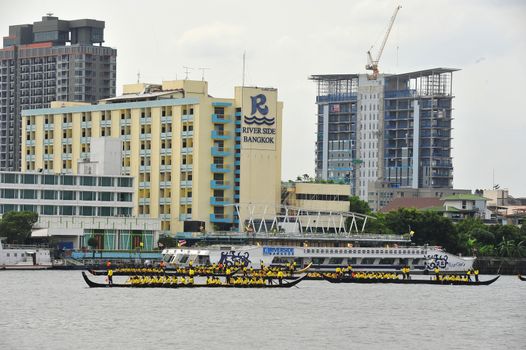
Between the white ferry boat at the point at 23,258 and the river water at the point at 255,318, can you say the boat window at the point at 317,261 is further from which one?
the white ferry boat at the point at 23,258

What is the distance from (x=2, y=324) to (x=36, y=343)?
43.0 ft

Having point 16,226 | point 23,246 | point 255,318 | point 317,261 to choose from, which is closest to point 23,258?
point 23,246

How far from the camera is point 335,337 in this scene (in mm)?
104938

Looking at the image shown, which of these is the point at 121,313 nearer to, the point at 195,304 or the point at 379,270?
the point at 195,304

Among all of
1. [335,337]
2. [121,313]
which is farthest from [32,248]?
[335,337]

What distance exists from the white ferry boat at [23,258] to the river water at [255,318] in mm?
27233

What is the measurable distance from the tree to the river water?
34.8 meters

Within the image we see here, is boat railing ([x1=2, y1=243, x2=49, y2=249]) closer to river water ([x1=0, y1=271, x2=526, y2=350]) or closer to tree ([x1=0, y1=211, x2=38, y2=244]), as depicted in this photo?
tree ([x1=0, y1=211, x2=38, y2=244])

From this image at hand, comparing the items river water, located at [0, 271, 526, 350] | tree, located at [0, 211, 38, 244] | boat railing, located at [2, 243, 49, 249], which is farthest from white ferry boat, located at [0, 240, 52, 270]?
river water, located at [0, 271, 526, 350]

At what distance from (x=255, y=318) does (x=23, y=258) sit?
8191 centimetres

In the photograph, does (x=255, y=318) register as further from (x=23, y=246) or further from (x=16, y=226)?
(x=16, y=226)

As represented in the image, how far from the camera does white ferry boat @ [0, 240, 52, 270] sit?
623 ft

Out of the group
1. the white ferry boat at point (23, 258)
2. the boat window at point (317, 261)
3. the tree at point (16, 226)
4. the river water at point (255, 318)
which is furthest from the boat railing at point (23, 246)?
the boat window at point (317, 261)

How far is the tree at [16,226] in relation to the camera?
196 meters
